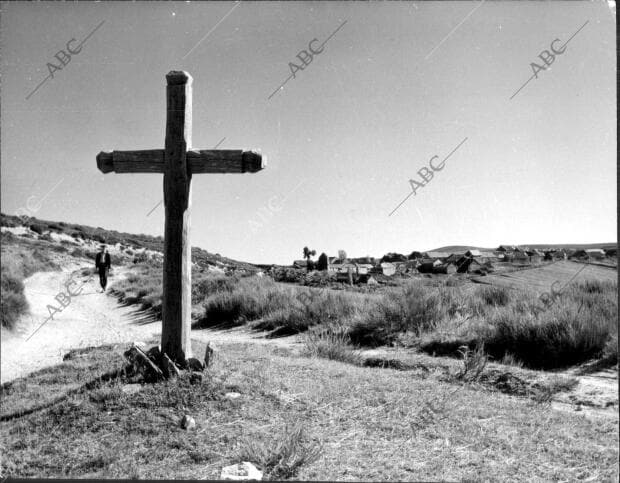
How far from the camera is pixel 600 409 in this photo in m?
4.07

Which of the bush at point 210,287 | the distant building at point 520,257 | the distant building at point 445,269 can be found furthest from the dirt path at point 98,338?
the distant building at point 520,257

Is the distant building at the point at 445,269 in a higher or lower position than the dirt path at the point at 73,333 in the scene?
higher

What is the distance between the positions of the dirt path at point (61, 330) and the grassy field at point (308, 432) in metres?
3.82

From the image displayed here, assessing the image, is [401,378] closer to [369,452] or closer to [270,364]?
[270,364]

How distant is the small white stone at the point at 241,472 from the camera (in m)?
2.63

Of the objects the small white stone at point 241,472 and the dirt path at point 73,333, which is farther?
the dirt path at point 73,333

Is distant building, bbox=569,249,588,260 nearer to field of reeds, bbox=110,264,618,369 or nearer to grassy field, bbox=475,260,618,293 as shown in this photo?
grassy field, bbox=475,260,618,293

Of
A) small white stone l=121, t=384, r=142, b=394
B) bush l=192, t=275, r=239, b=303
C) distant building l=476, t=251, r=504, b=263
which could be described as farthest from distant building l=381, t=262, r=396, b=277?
small white stone l=121, t=384, r=142, b=394

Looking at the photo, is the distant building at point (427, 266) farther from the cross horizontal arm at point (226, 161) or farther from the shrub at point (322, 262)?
the cross horizontal arm at point (226, 161)

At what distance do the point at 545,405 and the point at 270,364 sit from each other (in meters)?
2.98

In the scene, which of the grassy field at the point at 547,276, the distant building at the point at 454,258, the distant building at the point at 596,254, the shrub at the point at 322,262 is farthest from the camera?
the shrub at the point at 322,262

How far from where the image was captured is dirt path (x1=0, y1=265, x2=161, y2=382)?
778cm

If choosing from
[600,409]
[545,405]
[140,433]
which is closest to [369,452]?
[140,433]

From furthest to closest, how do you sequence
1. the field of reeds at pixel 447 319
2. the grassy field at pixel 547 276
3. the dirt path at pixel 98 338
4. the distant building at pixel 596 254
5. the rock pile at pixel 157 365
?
1. the distant building at pixel 596 254
2. the grassy field at pixel 547 276
3. the field of reeds at pixel 447 319
4. the dirt path at pixel 98 338
5. the rock pile at pixel 157 365
